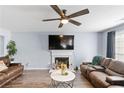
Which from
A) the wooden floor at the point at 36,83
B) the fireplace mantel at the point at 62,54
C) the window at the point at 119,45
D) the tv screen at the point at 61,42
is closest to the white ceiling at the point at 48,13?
the window at the point at 119,45

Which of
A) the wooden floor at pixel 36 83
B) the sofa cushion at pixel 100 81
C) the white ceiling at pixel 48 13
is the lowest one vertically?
the wooden floor at pixel 36 83

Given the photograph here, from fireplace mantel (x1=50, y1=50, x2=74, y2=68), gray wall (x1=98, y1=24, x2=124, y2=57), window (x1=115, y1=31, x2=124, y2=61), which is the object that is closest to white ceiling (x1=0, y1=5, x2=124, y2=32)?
window (x1=115, y1=31, x2=124, y2=61)

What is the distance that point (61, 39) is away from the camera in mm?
7828

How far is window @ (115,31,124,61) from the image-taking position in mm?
6023

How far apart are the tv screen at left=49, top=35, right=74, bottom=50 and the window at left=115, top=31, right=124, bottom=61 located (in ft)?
7.41

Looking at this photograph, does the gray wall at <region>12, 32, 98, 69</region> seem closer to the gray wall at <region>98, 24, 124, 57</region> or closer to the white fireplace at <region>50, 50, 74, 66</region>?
the white fireplace at <region>50, 50, 74, 66</region>

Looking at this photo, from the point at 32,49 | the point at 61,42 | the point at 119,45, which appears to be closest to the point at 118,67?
the point at 119,45

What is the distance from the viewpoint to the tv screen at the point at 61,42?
7.77m

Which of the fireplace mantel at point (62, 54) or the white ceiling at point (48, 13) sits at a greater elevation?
the white ceiling at point (48, 13)

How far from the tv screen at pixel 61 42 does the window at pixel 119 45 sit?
226 centimetres

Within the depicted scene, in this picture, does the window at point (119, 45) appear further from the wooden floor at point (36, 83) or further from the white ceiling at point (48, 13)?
the wooden floor at point (36, 83)

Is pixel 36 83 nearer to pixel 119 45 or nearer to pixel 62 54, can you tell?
pixel 62 54

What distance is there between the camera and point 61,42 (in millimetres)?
7844
